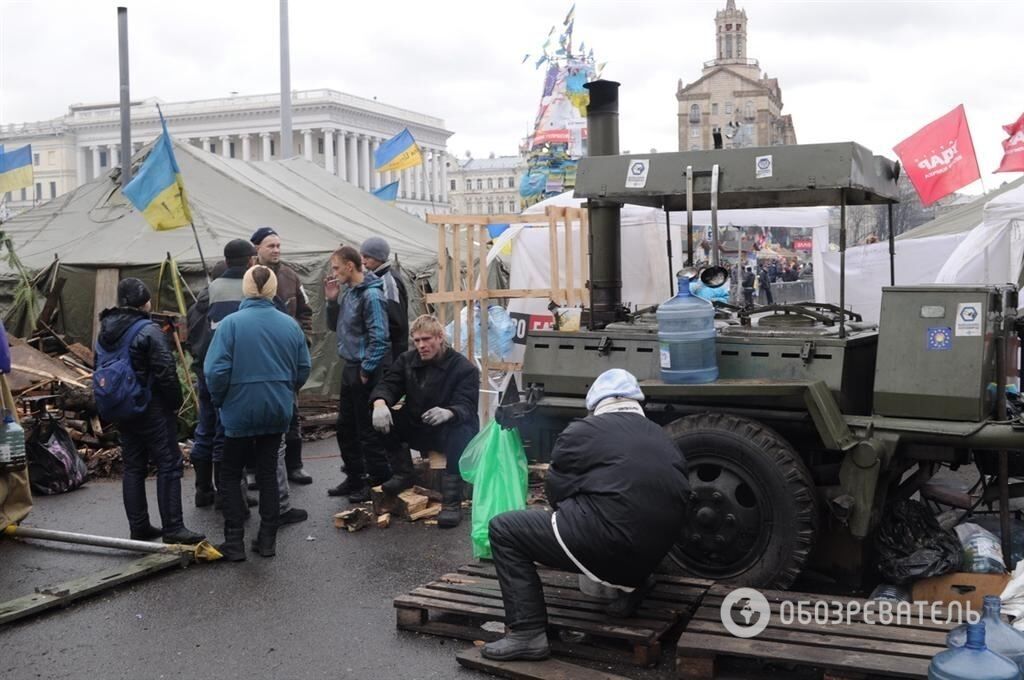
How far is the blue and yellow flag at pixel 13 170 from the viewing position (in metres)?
14.3

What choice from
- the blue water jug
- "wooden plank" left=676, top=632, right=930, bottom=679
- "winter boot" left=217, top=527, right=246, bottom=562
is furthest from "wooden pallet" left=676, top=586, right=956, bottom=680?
"winter boot" left=217, top=527, right=246, bottom=562

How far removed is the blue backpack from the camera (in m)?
6.39

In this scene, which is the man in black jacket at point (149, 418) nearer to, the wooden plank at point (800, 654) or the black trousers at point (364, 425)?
the black trousers at point (364, 425)

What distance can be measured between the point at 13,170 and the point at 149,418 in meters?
9.62

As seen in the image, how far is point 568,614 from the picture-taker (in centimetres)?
481

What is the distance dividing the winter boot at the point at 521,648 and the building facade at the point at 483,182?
393ft

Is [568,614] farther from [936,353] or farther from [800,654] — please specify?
[936,353]

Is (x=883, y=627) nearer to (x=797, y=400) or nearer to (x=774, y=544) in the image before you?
(x=774, y=544)

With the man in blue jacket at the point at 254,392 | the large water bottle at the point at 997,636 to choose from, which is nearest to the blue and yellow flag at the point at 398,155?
the man in blue jacket at the point at 254,392

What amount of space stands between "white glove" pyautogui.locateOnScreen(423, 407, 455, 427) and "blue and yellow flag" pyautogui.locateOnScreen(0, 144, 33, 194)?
32.3 feet

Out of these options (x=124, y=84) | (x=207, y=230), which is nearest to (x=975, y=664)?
(x=207, y=230)

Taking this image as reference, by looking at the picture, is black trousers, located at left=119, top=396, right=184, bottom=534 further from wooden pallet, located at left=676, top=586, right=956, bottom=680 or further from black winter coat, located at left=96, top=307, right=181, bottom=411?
wooden pallet, located at left=676, top=586, right=956, bottom=680

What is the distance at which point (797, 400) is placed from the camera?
201 inches

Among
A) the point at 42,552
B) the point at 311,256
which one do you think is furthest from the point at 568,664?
the point at 311,256
